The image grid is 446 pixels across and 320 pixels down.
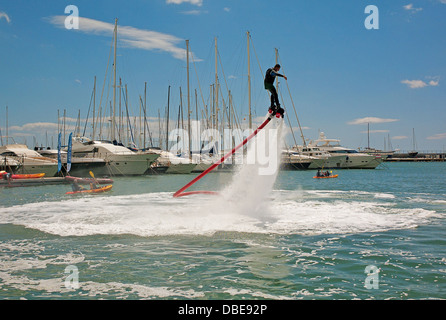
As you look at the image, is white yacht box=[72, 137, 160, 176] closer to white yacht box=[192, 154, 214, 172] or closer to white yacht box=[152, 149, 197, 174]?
white yacht box=[152, 149, 197, 174]

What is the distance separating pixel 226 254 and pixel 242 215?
19.7ft

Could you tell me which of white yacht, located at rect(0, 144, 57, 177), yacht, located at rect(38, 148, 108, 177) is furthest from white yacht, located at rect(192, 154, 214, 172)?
white yacht, located at rect(0, 144, 57, 177)

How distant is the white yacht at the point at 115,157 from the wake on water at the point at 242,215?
3423 cm

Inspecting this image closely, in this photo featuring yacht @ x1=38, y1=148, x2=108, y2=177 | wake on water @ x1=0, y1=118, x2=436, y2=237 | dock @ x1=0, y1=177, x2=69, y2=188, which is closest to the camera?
wake on water @ x1=0, y1=118, x2=436, y2=237

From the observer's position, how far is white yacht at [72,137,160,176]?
54862 millimetres

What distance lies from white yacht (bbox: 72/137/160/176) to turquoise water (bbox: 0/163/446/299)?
122ft

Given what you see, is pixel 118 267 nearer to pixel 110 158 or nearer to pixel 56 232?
pixel 56 232

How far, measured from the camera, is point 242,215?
16609mm

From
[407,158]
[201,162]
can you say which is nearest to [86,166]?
[201,162]

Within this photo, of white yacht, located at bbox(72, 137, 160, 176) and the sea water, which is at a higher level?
white yacht, located at bbox(72, 137, 160, 176)

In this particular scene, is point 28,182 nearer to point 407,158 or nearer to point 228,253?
point 228,253

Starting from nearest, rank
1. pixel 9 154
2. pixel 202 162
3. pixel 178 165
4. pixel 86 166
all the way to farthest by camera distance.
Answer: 1. pixel 86 166
2. pixel 9 154
3. pixel 178 165
4. pixel 202 162

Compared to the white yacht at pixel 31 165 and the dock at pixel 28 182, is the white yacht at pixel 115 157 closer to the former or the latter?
the white yacht at pixel 31 165
